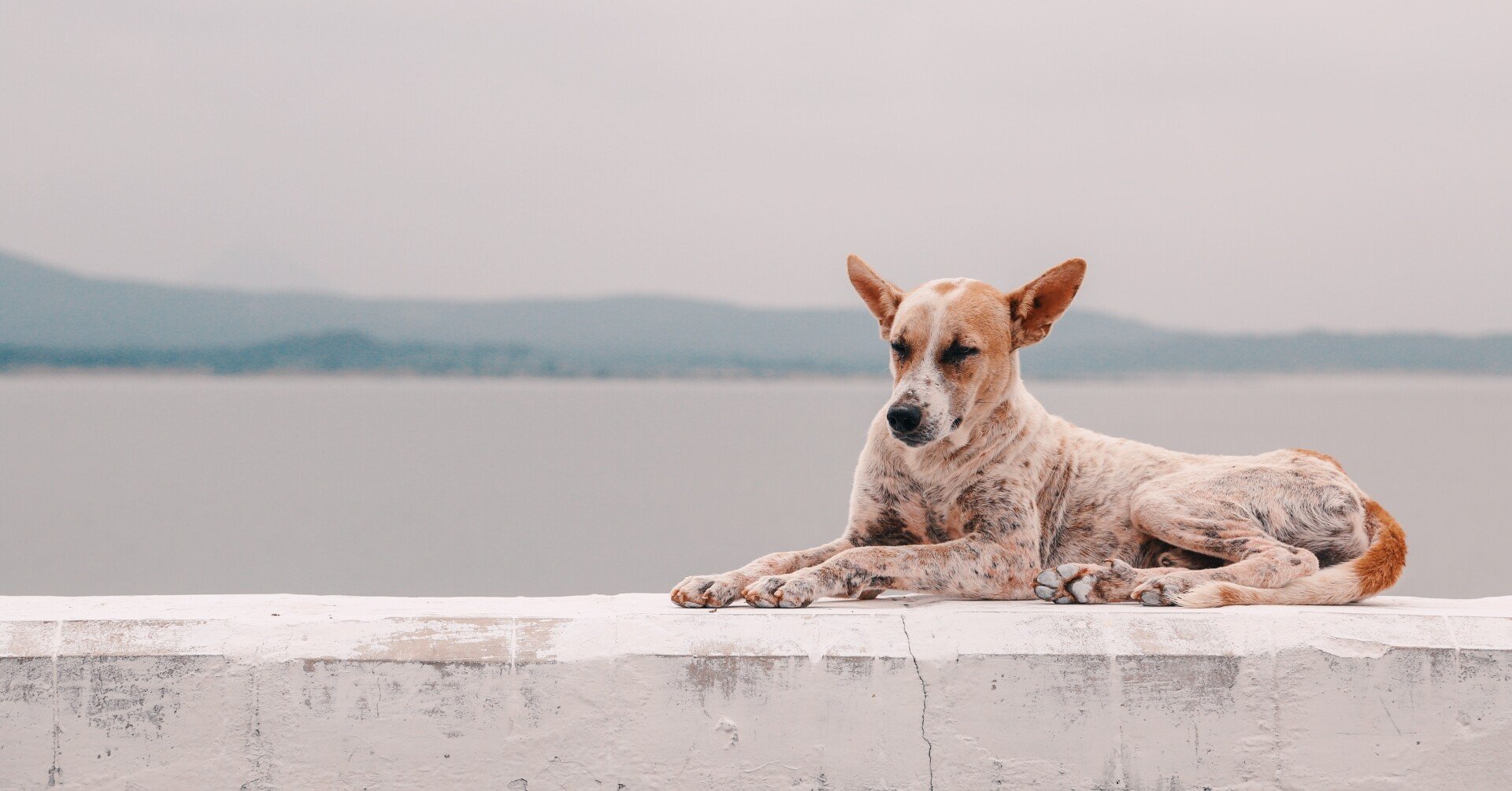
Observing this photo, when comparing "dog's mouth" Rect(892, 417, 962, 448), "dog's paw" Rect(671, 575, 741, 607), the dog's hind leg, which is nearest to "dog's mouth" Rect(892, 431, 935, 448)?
"dog's mouth" Rect(892, 417, 962, 448)

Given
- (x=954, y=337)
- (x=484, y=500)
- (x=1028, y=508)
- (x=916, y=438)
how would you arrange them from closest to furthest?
(x=916, y=438) < (x=954, y=337) < (x=1028, y=508) < (x=484, y=500)

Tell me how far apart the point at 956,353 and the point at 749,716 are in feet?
5.28

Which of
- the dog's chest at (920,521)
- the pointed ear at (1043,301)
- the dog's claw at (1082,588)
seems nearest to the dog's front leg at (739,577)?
the dog's chest at (920,521)

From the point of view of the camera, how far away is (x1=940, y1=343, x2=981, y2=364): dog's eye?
4734 mm

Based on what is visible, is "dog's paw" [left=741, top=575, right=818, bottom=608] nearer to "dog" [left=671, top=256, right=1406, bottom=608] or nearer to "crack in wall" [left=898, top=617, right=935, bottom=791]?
"dog" [left=671, top=256, right=1406, bottom=608]

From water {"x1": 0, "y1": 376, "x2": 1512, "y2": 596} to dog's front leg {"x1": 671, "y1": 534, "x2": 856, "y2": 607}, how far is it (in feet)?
63.2

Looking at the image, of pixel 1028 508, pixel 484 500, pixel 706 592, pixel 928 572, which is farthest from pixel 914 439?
pixel 484 500

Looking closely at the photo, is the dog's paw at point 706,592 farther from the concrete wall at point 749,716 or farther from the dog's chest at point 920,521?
the dog's chest at point 920,521

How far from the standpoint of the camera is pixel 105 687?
152 inches

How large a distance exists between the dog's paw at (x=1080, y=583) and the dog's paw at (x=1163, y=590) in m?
0.08

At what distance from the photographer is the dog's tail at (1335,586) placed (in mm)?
4391

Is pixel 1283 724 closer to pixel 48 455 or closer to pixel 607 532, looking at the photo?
pixel 607 532

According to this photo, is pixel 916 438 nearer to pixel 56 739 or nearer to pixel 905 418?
pixel 905 418

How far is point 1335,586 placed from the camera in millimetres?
4676
